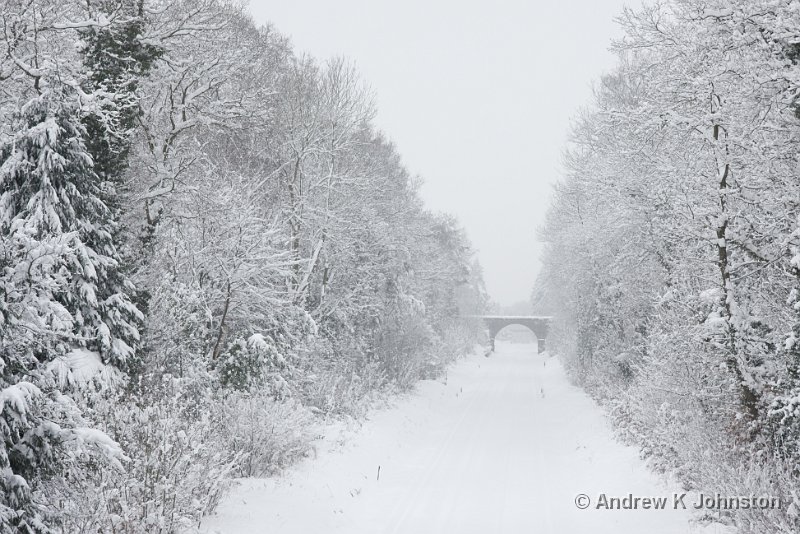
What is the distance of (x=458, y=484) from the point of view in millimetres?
11211

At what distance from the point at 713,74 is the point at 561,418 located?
50.1 ft

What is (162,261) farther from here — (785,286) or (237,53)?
(785,286)

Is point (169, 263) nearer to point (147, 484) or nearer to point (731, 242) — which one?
point (147, 484)

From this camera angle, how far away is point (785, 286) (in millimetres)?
7145

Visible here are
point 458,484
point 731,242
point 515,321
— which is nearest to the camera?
point 731,242

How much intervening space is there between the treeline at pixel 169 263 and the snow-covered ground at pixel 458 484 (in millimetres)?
838

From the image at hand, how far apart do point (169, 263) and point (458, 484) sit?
24.9 ft

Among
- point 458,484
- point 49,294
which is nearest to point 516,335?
point 458,484

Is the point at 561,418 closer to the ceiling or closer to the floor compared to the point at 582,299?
closer to the floor

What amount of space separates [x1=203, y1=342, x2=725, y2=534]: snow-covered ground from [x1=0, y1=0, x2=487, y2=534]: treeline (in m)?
0.84

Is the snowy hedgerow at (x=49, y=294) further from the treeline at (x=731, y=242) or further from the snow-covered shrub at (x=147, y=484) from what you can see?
the treeline at (x=731, y=242)

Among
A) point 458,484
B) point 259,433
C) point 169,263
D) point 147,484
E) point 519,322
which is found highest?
point 169,263

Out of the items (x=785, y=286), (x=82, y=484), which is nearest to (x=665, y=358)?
(x=785, y=286)

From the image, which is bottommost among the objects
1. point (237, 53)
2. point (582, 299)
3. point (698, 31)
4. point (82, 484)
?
point (82, 484)
